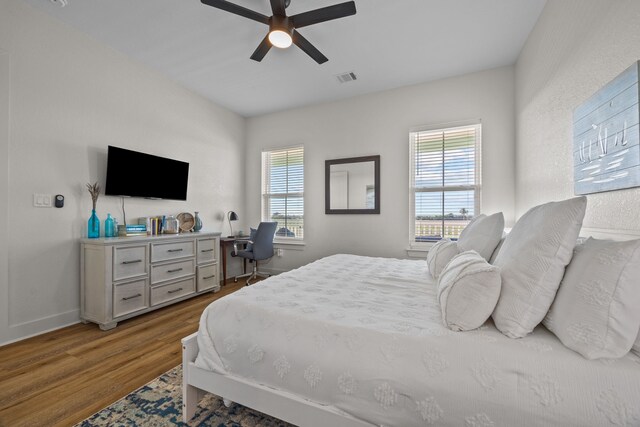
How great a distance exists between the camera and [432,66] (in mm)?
3281

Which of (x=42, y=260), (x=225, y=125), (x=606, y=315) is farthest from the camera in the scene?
(x=225, y=125)

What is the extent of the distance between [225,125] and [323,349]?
4.33 meters

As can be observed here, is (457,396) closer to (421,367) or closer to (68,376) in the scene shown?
(421,367)

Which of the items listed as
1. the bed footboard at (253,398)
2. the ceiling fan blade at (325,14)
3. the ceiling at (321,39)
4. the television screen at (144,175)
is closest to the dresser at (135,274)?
the television screen at (144,175)

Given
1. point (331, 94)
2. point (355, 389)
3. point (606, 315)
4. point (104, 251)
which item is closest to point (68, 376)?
point (104, 251)

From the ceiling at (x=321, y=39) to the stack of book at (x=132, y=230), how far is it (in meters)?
1.98

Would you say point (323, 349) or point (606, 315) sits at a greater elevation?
point (606, 315)

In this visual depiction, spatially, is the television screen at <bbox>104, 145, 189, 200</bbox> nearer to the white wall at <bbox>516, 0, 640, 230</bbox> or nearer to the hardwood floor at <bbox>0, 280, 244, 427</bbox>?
the hardwood floor at <bbox>0, 280, 244, 427</bbox>

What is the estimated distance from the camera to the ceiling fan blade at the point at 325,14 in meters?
1.95

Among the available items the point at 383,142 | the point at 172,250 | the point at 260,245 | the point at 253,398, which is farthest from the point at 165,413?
the point at 383,142

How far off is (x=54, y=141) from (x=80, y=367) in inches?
82.3

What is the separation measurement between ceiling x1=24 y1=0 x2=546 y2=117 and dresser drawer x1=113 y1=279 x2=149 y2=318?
101 inches

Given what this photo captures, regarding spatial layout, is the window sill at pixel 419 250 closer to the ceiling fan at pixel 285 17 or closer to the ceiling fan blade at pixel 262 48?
the ceiling fan at pixel 285 17

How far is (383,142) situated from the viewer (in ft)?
12.9
